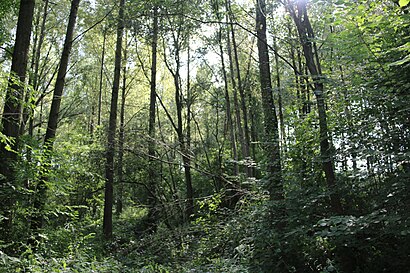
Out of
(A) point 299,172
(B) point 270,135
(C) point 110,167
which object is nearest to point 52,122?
(C) point 110,167

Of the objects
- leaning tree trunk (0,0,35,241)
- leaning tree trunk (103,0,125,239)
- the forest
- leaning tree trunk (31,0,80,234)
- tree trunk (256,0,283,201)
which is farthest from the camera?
leaning tree trunk (103,0,125,239)

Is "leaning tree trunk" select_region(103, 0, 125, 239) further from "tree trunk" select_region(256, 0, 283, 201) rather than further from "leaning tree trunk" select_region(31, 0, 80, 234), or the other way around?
"tree trunk" select_region(256, 0, 283, 201)

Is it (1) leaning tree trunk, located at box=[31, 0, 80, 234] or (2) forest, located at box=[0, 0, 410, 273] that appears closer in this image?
(2) forest, located at box=[0, 0, 410, 273]

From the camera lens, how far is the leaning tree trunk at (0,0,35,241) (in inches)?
224

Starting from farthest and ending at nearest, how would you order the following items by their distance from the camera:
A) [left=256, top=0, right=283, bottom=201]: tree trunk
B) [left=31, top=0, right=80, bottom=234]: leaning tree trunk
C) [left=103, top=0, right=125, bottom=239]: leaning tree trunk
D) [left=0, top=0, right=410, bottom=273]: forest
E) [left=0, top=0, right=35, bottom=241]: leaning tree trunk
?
[left=103, top=0, right=125, bottom=239]: leaning tree trunk < [left=31, top=0, right=80, bottom=234]: leaning tree trunk < [left=256, top=0, right=283, bottom=201]: tree trunk < [left=0, top=0, right=35, bottom=241]: leaning tree trunk < [left=0, top=0, right=410, bottom=273]: forest

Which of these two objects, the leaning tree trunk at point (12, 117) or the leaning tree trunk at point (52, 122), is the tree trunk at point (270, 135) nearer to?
the leaning tree trunk at point (52, 122)

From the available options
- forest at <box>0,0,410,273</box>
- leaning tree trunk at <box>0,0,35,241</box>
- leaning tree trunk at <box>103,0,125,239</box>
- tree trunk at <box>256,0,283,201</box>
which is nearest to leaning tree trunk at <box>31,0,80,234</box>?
forest at <box>0,0,410,273</box>

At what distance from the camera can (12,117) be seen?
19.1 ft

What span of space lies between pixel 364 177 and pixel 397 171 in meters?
0.43

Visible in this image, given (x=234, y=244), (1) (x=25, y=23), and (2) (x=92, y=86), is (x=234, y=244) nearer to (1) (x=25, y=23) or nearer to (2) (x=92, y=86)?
(1) (x=25, y=23)

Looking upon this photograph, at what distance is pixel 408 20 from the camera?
12.7 feet

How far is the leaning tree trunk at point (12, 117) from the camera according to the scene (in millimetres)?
5695

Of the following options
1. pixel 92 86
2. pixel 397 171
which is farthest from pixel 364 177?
pixel 92 86

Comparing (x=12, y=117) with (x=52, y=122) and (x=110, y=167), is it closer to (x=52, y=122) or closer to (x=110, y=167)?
(x=52, y=122)
